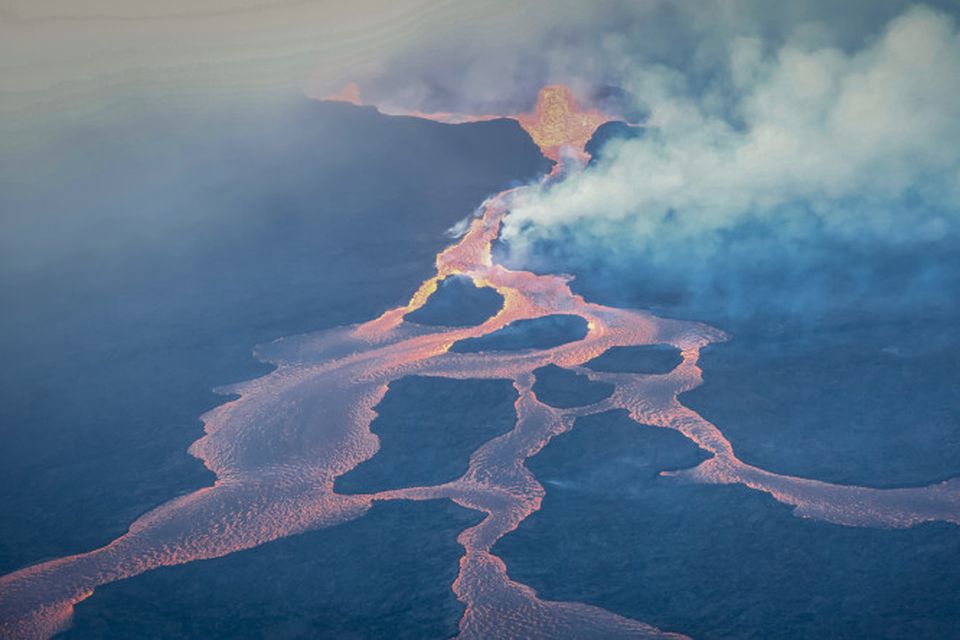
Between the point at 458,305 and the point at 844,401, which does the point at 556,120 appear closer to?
the point at 458,305

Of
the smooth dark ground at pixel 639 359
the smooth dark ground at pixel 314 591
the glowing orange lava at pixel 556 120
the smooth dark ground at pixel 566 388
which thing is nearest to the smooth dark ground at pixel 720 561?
the smooth dark ground at pixel 314 591

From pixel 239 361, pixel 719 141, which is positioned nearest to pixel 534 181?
pixel 719 141

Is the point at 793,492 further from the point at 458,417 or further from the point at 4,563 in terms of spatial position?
the point at 4,563

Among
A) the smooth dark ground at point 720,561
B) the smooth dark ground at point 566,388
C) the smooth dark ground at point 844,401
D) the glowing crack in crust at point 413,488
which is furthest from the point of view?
the smooth dark ground at point 566,388

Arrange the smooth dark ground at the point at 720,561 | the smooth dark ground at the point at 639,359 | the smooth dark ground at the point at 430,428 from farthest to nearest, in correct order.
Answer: the smooth dark ground at the point at 639,359 < the smooth dark ground at the point at 430,428 < the smooth dark ground at the point at 720,561

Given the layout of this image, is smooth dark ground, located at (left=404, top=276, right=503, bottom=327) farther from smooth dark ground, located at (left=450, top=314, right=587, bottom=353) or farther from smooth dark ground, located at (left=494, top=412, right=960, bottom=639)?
smooth dark ground, located at (left=494, top=412, right=960, bottom=639)

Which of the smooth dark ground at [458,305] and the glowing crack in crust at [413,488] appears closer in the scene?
the glowing crack in crust at [413,488]

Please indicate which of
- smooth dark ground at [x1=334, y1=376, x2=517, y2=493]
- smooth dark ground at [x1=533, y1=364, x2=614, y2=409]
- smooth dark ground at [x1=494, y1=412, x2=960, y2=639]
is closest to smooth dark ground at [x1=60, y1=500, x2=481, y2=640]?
smooth dark ground at [x1=334, y1=376, x2=517, y2=493]

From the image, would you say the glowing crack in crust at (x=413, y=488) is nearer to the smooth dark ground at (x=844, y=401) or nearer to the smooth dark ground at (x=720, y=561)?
the smooth dark ground at (x=720, y=561)
